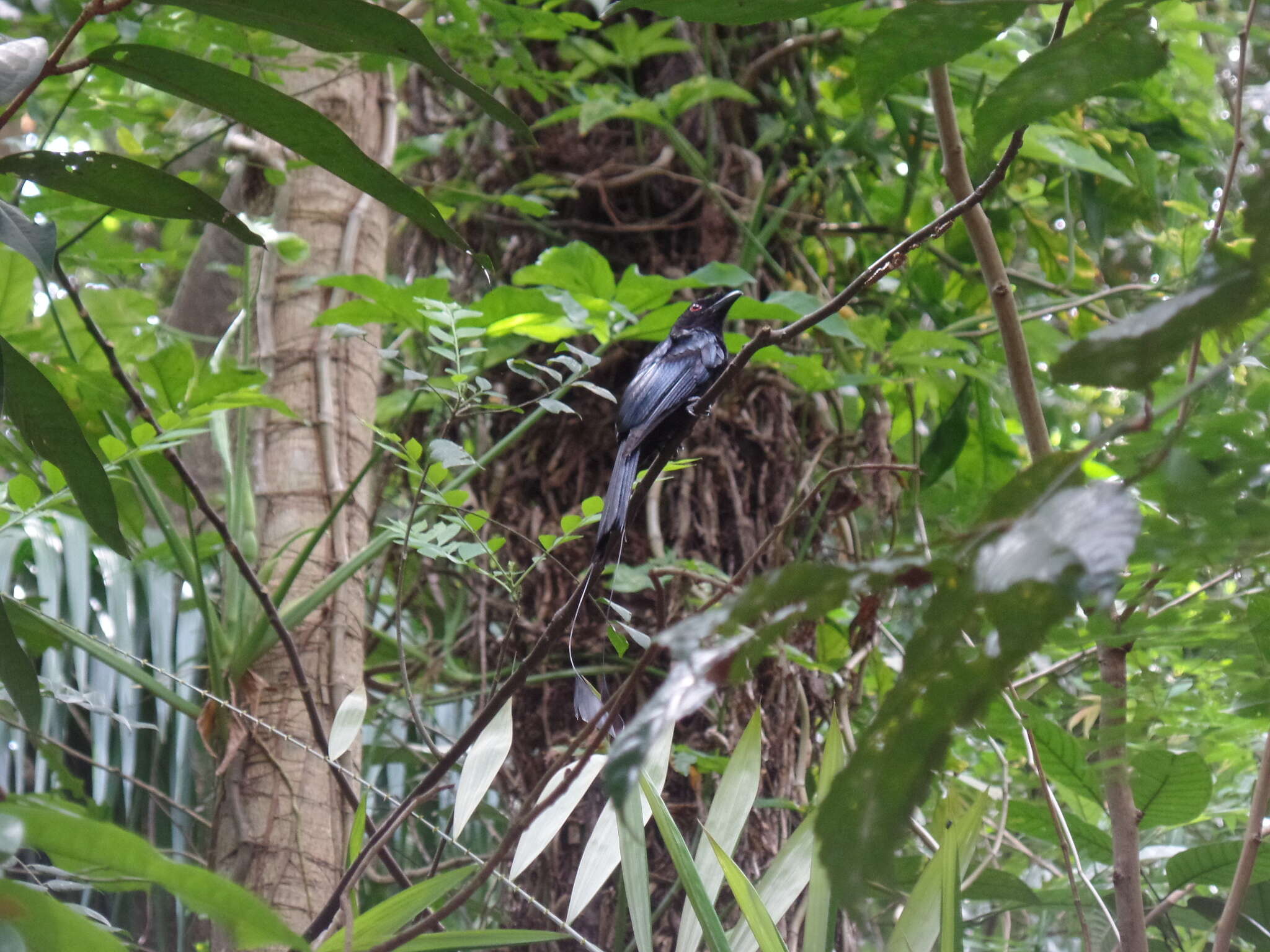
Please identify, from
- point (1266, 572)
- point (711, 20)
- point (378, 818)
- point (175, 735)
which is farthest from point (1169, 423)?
point (378, 818)

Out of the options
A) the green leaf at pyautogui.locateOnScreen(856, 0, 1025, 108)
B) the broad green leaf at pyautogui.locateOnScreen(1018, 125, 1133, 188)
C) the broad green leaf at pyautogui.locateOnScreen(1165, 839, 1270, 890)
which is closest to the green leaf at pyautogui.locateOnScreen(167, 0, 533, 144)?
the green leaf at pyautogui.locateOnScreen(856, 0, 1025, 108)

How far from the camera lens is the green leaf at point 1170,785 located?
1.25m

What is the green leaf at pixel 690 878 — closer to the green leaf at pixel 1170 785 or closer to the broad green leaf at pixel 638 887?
the broad green leaf at pixel 638 887

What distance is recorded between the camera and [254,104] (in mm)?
1025

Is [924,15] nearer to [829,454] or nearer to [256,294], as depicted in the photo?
[256,294]

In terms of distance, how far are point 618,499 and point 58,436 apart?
33.5 inches

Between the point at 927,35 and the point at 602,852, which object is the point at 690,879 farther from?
the point at 927,35

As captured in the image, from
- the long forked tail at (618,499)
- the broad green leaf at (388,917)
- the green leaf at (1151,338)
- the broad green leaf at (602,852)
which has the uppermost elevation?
the green leaf at (1151,338)

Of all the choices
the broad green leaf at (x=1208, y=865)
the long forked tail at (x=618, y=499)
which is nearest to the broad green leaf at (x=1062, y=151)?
the long forked tail at (x=618, y=499)

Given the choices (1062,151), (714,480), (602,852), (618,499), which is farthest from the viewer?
(714,480)

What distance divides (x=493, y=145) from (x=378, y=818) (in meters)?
1.89

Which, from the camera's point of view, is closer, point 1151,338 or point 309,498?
point 1151,338

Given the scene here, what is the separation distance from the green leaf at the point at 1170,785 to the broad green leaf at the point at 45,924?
106cm

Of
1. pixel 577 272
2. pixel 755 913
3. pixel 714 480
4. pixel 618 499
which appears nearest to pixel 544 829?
pixel 755 913
